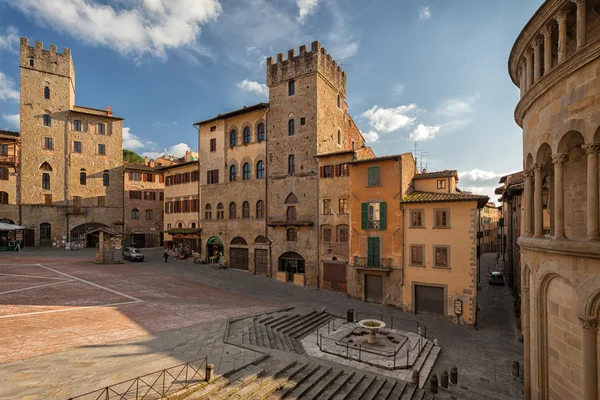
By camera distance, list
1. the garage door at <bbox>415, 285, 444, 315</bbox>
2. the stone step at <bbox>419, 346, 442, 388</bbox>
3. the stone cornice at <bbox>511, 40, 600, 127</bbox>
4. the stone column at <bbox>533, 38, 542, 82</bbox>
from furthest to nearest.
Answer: the garage door at <bbox>415, 285, 444, 315</bbox>, the stone step at <bbox>419, 346, 442, 388</bbox>, the stone column at <bbox>533, 38, 542, 82</bbox>, the stone cornice at <bbox>511, 40, 600, 127</bbox>

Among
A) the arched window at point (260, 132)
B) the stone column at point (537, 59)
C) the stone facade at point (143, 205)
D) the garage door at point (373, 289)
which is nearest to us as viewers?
the stone column at point (537, 59)

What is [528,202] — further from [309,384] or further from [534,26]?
[309,384]

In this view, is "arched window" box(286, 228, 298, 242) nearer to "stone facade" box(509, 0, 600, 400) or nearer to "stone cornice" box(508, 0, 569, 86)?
"stone facade" box(509, 0, 600, 400)

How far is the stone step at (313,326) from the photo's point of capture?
18.0 meters

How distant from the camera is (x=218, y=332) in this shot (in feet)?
50.1

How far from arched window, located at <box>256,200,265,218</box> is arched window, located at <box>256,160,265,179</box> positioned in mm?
2740

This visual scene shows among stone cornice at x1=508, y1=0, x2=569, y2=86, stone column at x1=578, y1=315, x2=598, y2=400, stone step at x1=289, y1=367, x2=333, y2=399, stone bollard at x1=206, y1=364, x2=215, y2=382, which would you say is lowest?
stone step at x1=289, y1=367, x2=333, y2=399

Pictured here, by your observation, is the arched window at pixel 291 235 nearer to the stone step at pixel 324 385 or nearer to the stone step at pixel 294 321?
the stone step at pixel 294 321

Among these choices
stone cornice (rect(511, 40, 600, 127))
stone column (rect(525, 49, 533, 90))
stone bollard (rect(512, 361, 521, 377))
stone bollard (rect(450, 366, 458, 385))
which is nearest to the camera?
stone cornice (rect(511, 40, 600, 127))

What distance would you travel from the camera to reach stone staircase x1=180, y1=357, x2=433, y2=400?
10.4 m

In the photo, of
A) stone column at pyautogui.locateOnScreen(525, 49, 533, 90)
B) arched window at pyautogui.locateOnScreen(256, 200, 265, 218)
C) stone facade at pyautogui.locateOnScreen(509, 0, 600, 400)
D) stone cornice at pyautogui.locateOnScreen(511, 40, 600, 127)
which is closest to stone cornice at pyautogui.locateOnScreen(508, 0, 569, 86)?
stone facade at pyautogui.locateOnScreen(509, 0, 600, 400)

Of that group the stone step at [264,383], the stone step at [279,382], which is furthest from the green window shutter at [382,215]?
the stone step at [264,383]

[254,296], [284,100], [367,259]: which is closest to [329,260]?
[367,259]

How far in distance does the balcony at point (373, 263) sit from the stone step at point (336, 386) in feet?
41.3
